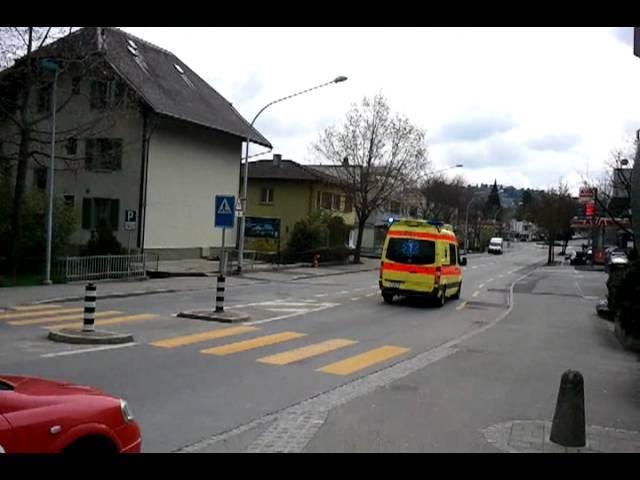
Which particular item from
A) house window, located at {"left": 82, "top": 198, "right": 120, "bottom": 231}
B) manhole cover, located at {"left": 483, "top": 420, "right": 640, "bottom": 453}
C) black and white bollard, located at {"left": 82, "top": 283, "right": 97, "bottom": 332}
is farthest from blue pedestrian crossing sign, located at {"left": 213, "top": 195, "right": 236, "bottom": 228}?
house window, located at {"left": 82, "top": 198, "right": 120, "bottom": 231}

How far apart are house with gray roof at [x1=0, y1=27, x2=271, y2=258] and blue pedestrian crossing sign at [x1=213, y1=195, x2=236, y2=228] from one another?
48.3ft

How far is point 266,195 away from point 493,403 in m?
51.6

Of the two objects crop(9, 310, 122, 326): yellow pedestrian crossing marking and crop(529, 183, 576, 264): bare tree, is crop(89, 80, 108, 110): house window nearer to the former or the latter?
crop(9, 310, 122, 326): yellow pedestrian crossing marking

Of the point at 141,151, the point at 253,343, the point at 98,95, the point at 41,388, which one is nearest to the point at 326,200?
the point at 141,151

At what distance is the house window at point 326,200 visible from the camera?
61.3m

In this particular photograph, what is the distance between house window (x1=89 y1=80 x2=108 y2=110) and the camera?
34062mm

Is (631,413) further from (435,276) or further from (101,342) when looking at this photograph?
(435,276)

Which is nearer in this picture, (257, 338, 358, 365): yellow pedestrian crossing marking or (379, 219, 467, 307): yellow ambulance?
(257, 338, 358, 365): yellow pedestrian crossing marking

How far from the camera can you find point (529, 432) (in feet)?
25.7

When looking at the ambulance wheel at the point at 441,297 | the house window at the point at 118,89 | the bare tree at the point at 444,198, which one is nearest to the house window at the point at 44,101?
the house window at the point at 118,89

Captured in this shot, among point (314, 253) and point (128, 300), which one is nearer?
point (128, 300)

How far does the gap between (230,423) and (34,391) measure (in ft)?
11.3
